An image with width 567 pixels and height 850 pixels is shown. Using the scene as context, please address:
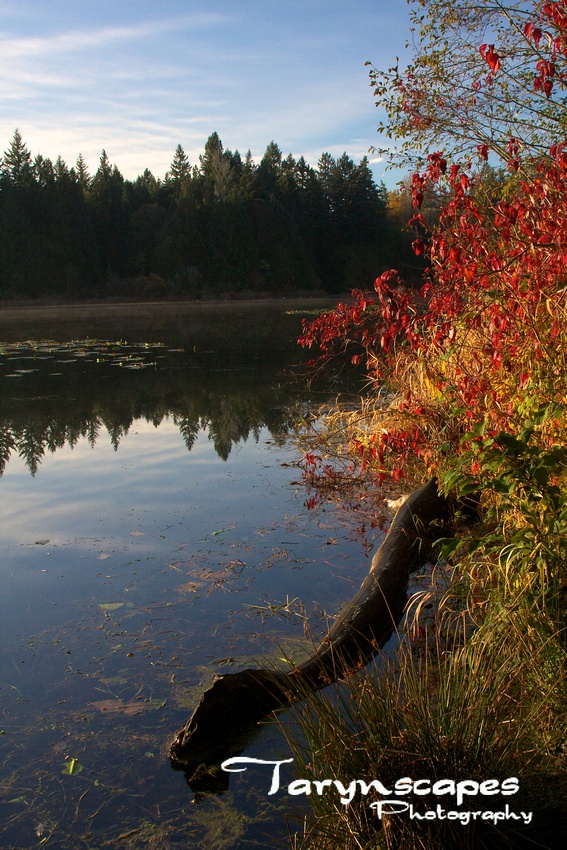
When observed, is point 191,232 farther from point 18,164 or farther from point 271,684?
point 271,684

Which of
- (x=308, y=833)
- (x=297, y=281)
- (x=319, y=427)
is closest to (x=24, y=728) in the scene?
(x=308, y=833)

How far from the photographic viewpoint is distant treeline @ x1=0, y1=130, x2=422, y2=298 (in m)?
62.6

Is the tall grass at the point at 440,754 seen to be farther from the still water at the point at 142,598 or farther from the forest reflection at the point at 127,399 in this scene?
the forest reflection at the point at 127,399

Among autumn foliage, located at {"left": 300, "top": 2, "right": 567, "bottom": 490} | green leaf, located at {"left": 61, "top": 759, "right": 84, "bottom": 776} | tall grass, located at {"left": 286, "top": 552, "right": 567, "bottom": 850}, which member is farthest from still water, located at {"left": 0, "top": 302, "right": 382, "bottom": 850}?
autumn foliage, located at {"left": 300, "top": 2, "right": 567, "bottom": 490}

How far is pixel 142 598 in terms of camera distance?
16.9 feet

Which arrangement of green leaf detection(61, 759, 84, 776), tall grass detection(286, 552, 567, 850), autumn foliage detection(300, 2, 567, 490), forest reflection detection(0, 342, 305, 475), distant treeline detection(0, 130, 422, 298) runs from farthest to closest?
distant treeline detection(0, 130, 422, 298) → forest reflection detection(0, 342, 305, 475) → autumn foliage detection(300, 2, 567, 490) → green leaf detection(61, 759, 84, 776) → tall grass detection(286, 552, 567, 850)

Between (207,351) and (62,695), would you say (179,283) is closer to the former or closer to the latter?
(207,351)

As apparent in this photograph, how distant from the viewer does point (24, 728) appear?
373 centimetres

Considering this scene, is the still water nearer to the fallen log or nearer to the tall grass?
the fallen log

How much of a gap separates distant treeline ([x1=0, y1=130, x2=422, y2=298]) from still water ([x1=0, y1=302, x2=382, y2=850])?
5191 centimetres

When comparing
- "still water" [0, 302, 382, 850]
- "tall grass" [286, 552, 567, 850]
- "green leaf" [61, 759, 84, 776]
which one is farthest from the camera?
"green leaf" [61, 759, 84, 776]

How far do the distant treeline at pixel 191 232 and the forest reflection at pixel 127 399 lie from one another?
42.9 metres

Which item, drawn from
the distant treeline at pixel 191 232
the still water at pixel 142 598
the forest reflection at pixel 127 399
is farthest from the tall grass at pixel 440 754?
the distant treeline at pixel 191 232

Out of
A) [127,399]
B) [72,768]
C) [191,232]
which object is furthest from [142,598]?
[191,232]
